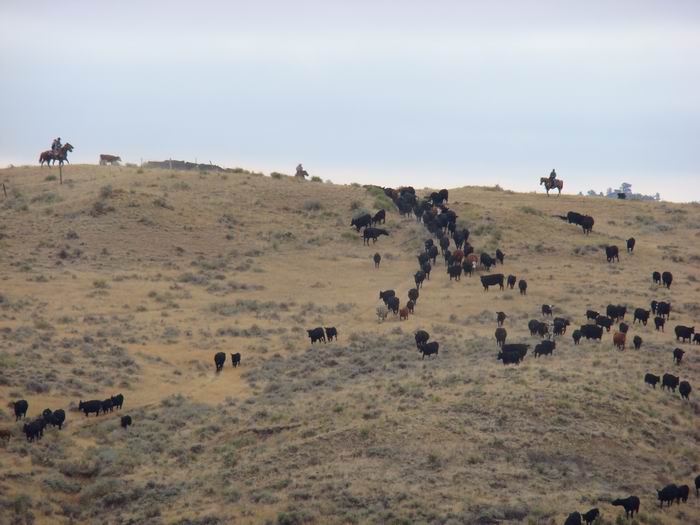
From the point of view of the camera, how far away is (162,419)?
35125 millimetres

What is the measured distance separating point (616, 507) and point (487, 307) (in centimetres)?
2206

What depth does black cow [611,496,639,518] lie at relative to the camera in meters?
→ 26.3

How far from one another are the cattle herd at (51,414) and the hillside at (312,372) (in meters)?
0.34

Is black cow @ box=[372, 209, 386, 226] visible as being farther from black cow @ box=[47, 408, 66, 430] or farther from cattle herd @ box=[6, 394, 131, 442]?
black cow @ box=[47, 408, 66, 430]

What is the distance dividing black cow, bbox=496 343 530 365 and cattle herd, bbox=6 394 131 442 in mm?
13277

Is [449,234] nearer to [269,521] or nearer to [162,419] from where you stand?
[162,419]

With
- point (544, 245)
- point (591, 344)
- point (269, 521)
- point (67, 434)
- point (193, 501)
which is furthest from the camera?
point (544, 245)

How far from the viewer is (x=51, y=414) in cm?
3341

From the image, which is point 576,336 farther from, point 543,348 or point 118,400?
point 118,400

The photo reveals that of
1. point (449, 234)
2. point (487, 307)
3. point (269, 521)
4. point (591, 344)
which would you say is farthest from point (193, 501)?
point (449, 234)

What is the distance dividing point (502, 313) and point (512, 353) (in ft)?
22.5

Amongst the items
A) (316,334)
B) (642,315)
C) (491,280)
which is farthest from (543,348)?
(491,280)

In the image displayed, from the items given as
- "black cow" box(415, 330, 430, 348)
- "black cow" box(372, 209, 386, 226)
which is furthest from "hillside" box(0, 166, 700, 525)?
"black cow" box(372, 209, 386, 226)

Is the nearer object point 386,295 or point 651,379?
point 651,379
